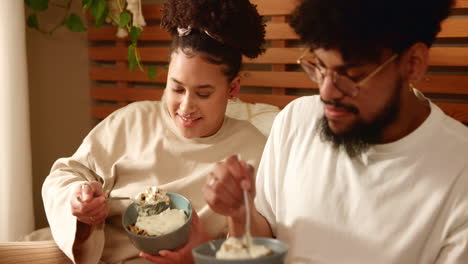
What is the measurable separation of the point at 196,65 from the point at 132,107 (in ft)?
1.25

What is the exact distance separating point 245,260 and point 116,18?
7.16 ft

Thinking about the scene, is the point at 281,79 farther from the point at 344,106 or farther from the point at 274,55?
the point at 344,106

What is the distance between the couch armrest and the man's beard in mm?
984

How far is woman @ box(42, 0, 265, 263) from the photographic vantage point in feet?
5.69

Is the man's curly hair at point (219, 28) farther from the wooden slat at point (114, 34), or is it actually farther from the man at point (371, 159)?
the wooden slat at point (114, 34)

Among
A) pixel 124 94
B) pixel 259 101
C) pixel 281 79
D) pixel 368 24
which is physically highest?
pixel 368 24

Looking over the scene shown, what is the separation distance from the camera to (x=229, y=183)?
1.16 meters

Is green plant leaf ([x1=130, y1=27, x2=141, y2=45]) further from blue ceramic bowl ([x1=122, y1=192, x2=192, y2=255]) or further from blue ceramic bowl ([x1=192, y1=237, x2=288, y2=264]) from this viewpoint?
blue ceramic bowl ([x1=192, y1=237, x2=288, y2=264])

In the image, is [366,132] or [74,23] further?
[74,23]

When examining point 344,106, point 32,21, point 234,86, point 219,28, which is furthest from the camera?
point 32,21

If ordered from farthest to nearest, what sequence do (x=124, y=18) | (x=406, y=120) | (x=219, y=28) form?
1. (x=124, y=18)
2. (x=219, y=28)
3. (x=406, y=120)

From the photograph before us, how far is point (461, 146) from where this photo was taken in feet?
4.29

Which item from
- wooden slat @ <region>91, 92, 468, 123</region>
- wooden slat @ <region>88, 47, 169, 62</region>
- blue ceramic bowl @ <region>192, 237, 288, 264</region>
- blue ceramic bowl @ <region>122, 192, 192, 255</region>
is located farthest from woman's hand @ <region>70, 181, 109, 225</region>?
wooden slat @ <region>88, 47, 169, 62</region>

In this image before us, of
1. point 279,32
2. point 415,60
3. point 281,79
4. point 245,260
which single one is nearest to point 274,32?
point 279,32
